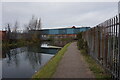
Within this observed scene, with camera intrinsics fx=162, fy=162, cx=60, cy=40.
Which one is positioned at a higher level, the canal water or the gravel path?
the gravel path

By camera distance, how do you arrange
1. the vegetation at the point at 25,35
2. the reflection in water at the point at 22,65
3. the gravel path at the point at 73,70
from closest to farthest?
the gravel path at the point at 73,70 < the reflection in water at the point at 22,65 < the vegetation at the point at 25,35

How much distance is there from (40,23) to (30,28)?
6183 millimetres

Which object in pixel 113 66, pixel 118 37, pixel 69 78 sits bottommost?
→ pixel 69 78

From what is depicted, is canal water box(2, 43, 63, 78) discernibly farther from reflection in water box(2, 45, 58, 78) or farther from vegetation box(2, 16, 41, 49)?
vegetation box(2, 16, 41, 49)

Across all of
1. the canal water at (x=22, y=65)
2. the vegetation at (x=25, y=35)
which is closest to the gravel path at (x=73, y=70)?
the canal water at (x=22, y=65)

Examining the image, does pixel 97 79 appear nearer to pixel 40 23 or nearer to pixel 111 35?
pixel 111 35

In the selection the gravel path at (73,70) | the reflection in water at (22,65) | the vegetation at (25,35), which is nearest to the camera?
the gravel path at (73,70)

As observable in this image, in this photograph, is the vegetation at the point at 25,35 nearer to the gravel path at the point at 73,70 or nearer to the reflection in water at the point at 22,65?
the reflection in water at the point at 22,65

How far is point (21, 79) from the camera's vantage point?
9742 mm

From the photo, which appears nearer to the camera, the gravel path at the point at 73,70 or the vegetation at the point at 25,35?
the gravel path at the point at 73,70

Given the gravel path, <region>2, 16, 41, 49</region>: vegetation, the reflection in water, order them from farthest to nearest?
<region>2, 16, 41, 49</region>: vegetation
the reflection in water
the gravel path

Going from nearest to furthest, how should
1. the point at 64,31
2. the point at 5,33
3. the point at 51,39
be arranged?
the point at 5,33
the point at 51,39
the point at 64,31

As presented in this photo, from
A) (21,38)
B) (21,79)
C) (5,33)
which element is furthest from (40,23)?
(21,79)

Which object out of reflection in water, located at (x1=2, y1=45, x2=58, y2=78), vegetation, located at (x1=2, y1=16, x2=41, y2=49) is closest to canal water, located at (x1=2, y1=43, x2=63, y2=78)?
reflection in water, located at (x1=2, y1=45, x2=58, y2=78)
